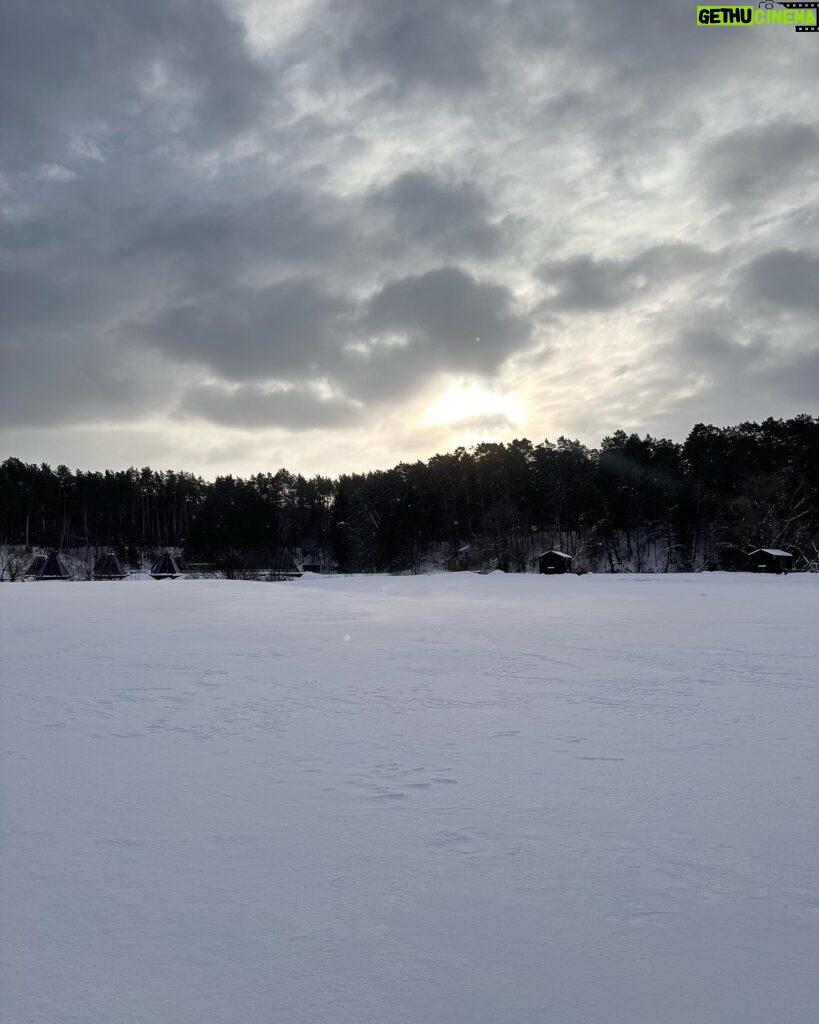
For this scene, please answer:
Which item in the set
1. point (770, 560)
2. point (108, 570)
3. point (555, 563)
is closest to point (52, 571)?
point (108, 570)

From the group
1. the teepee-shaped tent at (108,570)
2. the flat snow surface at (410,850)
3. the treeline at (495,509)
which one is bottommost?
the flat snow surface at (410,850)

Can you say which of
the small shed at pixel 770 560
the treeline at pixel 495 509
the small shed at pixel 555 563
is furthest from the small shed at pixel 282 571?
the small shed at pixel 770 560

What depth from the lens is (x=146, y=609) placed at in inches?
703

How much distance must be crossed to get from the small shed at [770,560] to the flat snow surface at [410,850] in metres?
38.8

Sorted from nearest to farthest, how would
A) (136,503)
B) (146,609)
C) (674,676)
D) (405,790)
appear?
1. (405,790)
2. (674,676)
3. (146,609)
4. (136,503)

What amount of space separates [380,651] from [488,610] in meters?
Answer: 9.26

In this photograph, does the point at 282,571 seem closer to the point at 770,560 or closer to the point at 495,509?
the point at 495,509

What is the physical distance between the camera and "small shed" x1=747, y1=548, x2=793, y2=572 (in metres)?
41.2

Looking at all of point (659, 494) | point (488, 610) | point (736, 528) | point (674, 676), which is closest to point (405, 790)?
point (674, 676)

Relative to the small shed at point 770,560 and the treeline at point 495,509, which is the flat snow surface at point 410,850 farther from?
the treeline at point 495,509

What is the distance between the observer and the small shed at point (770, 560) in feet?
135

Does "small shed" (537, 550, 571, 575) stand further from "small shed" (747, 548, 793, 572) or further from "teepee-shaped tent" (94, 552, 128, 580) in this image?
"teepee-shaped tent" (94, 552, 128, 580)

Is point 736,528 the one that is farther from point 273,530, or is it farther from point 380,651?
point 273,530

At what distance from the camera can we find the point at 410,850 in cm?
320
